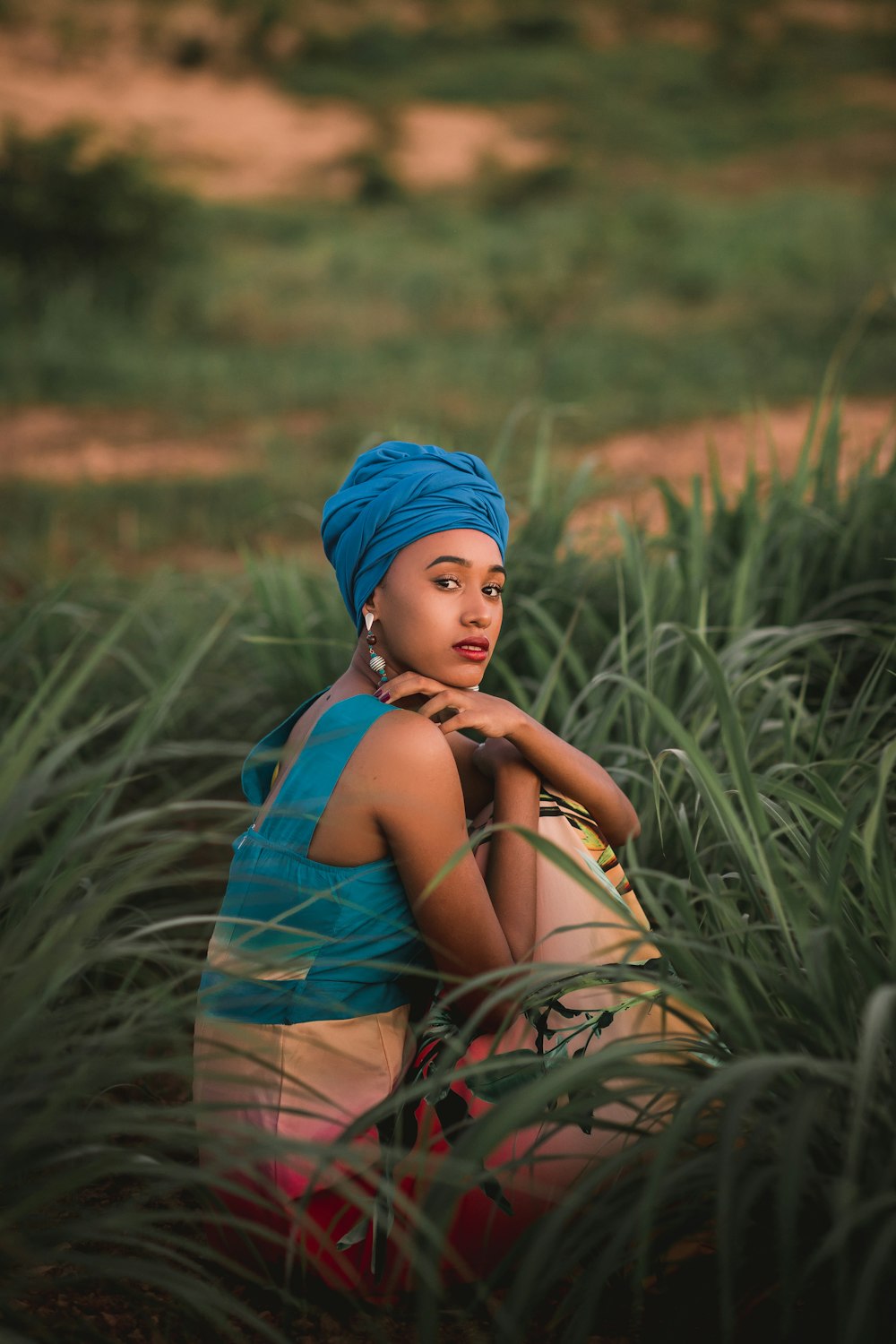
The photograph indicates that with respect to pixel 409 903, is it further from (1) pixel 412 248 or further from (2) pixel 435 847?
(1) pixel 412 248

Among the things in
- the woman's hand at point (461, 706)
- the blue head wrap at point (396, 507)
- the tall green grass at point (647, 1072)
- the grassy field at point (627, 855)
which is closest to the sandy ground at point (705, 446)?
the grassy field at point (627, 855)

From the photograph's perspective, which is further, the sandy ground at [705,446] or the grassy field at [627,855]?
the sandy ground at [705,446]

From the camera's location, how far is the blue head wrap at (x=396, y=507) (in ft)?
5.95

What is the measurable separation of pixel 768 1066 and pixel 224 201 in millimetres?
18293

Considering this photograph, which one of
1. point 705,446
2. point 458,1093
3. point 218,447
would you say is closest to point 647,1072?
point 458,1093

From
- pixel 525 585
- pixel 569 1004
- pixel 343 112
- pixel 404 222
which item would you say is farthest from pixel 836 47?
pixel 569 1004

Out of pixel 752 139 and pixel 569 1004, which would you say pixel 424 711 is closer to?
pixel 569 1004

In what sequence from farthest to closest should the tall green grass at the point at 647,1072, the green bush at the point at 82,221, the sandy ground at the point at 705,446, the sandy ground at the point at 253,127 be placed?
1. the sandy ground at the point at 253,127
2. the green bush at the point at 82,221
3. the sandy ground at the point at 705,446
4. the tall green grass at the point at 647,1072

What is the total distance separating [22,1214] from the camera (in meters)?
1.29

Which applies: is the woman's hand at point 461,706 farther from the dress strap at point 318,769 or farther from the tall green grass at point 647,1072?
the tall green grass at point 647,1072

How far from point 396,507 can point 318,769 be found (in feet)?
1.19

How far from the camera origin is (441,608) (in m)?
1.80

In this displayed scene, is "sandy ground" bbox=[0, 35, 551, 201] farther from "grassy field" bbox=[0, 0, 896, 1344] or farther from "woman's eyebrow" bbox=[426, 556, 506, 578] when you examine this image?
"woman's eyebrow" bbox=[426, 556, 506, 578]

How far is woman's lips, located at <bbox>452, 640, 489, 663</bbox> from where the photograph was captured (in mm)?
1807
